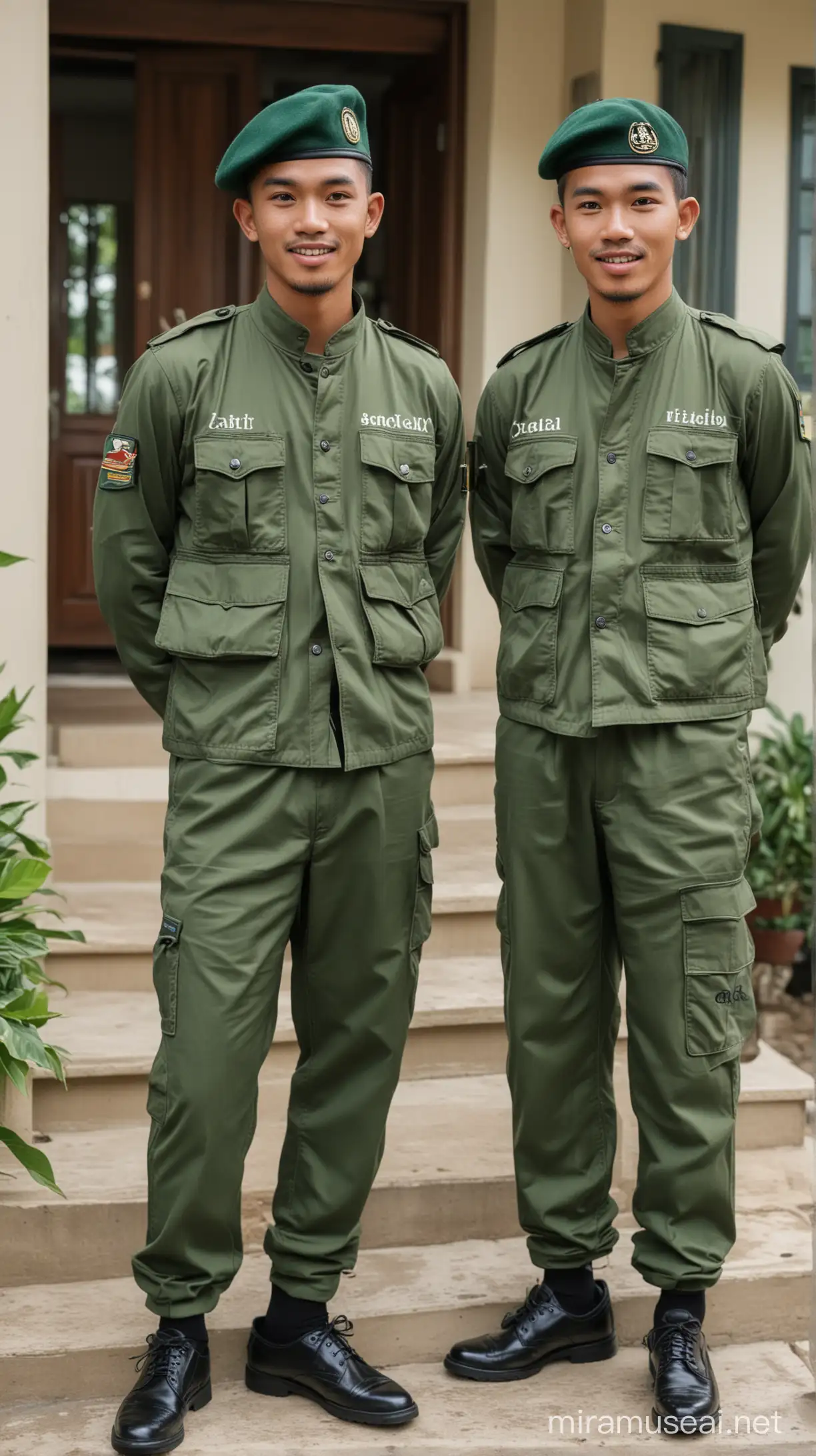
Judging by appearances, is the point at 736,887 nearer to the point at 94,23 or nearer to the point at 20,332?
the point at 20,332

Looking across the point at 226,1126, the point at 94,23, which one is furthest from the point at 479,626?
the point at 226,1126

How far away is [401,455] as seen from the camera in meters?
2.96

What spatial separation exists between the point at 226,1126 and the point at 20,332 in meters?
1.81

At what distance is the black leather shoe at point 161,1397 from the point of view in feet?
9.43

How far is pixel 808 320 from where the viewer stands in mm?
6270

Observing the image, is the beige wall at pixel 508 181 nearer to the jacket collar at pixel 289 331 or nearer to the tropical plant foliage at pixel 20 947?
the tropical plant foliage at pixel 20 947

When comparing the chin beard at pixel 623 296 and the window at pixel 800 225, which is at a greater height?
the window at pixel 800 225

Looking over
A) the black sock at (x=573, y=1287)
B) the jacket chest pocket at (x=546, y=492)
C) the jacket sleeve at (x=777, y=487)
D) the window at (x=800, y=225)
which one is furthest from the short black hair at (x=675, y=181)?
the window at (x=800, y=225)

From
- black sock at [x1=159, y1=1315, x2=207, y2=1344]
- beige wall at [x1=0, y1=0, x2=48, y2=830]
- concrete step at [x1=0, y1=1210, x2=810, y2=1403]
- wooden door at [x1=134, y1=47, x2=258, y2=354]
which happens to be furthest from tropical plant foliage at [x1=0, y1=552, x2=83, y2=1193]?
wooden door at [x1=134, y1=47, x2=258, y2=354]

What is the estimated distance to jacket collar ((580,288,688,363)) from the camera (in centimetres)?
297

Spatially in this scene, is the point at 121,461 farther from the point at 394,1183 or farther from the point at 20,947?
the point at 394,1183

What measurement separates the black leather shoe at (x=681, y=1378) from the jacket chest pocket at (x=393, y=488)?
4.70 feet

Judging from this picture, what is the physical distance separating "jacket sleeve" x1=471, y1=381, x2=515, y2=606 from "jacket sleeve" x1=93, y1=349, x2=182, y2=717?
0.58 meters

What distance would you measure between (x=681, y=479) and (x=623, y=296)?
0.32m
